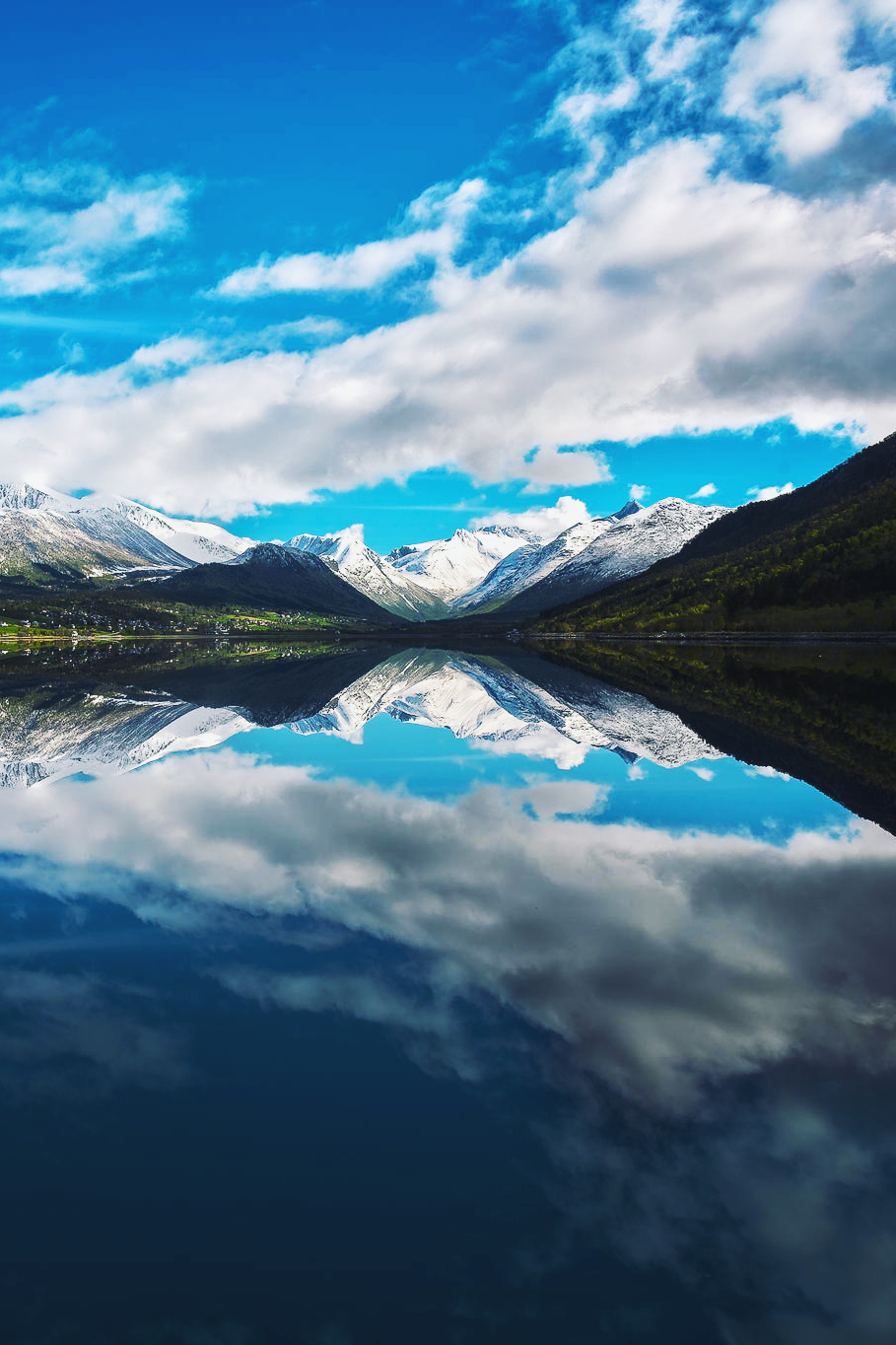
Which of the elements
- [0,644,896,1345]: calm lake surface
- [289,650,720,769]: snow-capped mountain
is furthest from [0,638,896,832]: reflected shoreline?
[0,644,896,1345]: calm lake surface

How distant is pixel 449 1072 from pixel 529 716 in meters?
48.8

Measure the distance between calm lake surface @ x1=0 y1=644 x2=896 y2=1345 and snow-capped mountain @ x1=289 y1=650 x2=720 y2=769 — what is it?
13.3m

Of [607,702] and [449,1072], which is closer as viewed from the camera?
[449,1072]

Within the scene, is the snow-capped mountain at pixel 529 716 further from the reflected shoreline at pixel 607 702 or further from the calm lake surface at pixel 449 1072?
the calm lake surface at pixel 449 1072

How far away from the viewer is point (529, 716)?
197 ft

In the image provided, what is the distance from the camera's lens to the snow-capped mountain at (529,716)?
42906 millimetres

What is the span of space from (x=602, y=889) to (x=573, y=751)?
22.8 m

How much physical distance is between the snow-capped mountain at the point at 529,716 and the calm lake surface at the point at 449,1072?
13.3 m

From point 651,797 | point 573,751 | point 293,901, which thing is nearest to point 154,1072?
point 293,901

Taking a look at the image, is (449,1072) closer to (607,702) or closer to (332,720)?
(332,720)

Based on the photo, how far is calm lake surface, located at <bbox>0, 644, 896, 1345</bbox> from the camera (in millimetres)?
7988

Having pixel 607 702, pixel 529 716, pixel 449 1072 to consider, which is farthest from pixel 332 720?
pixel 449 1072

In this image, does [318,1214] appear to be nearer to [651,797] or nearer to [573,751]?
[651,797]

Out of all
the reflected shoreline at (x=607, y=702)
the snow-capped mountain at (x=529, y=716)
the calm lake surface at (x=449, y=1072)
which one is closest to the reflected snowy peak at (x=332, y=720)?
the snow-capped mountain at (x=529, y=716)
